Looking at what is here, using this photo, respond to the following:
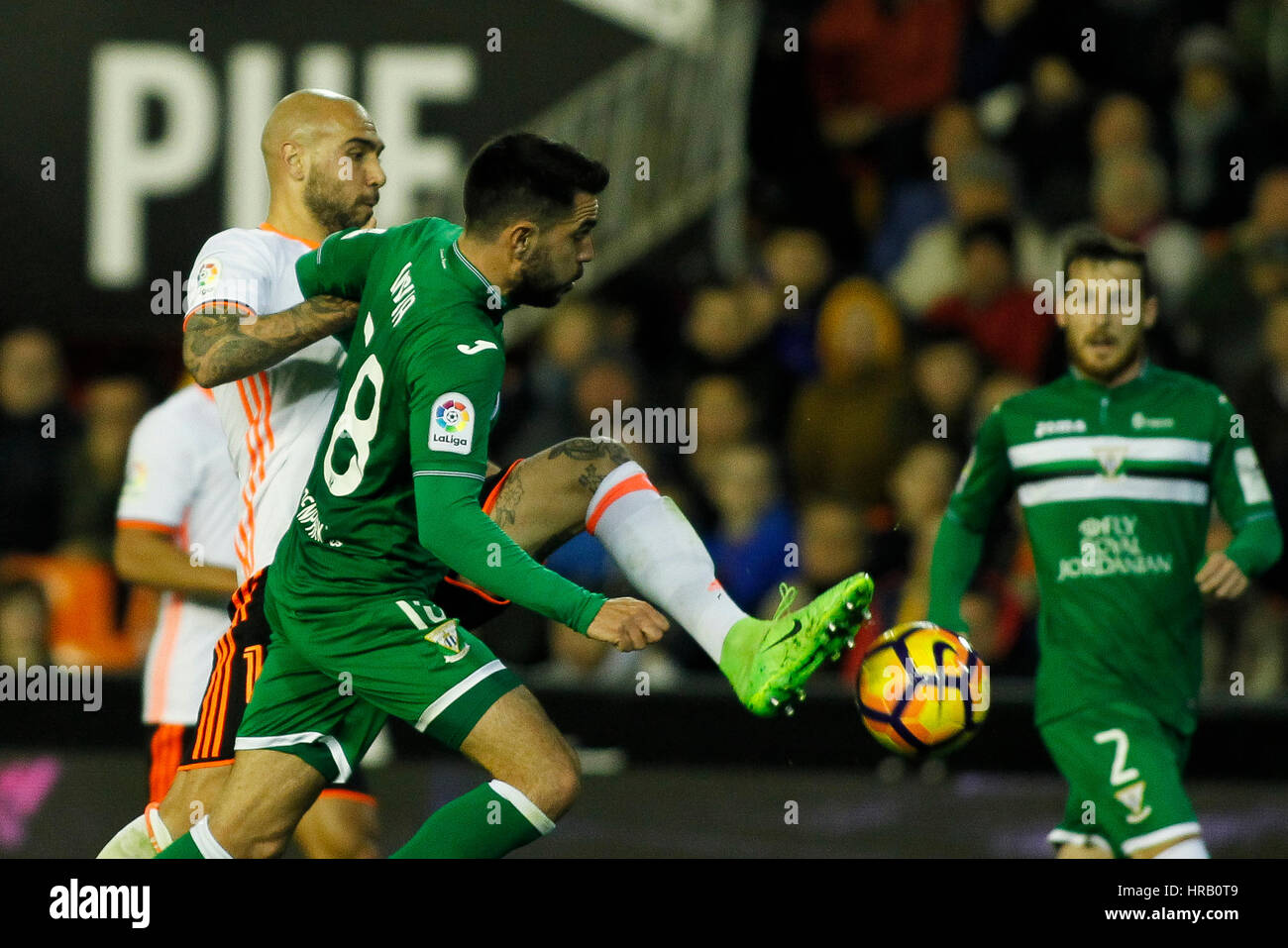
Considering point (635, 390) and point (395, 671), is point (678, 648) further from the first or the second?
point (395, 671)

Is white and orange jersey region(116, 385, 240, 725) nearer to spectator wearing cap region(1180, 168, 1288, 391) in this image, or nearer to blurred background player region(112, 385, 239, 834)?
blurred background player region(112, 385, 239, 834)

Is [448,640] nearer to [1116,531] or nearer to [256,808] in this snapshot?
[256,808]

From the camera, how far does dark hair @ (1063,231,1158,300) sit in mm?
5266

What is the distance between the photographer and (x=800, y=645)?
4.07 m

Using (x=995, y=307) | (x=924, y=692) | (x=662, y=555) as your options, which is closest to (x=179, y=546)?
(x=662, y=555)

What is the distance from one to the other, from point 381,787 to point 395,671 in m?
3.02

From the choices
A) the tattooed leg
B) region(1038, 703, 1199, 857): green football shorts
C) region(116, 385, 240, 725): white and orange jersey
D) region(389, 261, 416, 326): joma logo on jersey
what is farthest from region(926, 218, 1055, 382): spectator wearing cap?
region(389, 261, 416, 326): joma logo on jersey

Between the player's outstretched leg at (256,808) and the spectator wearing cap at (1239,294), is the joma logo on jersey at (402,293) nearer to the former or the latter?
the player's outstretched leg at (256,808)

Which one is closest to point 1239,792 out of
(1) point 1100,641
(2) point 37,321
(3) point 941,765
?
(3) point 941,765

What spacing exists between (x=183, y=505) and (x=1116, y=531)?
104 inches

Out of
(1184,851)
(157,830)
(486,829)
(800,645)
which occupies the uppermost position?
(800,645)

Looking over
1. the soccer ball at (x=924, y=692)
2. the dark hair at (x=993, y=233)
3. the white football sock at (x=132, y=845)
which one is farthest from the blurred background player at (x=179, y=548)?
the dark hair at (x=993, y=233)

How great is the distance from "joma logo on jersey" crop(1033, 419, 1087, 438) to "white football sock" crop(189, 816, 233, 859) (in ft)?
8.14

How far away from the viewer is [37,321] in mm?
9266
